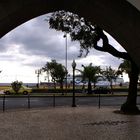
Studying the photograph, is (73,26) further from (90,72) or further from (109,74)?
(109,74)

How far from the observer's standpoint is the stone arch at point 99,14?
11.3 metres

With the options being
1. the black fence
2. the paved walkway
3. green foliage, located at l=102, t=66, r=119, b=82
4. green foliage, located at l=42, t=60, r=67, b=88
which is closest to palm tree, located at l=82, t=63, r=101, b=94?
green foliage, located at l=42, t=60, r=67, b=88

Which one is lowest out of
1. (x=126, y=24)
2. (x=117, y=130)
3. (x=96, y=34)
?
(x=117, y=130)

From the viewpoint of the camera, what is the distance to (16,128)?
18.3 metres

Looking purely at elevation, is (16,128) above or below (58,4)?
below

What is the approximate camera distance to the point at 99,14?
12500 millimetres

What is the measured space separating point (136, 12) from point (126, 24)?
557 mm

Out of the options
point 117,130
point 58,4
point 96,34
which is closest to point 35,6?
point 58,4

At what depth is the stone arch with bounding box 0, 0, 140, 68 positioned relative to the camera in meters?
11.3

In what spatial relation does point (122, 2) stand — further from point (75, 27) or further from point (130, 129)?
point (75, 27)

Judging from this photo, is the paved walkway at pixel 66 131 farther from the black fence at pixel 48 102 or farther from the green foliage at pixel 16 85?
the green foliage at pixel 16 85

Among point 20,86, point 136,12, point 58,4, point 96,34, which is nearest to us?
point 136,12

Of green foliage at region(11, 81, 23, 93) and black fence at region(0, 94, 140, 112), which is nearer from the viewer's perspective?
black fence at region(0, 94, 140, 112)

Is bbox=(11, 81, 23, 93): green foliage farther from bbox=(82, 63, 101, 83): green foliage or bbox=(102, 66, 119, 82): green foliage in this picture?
bbox=(102, 66, 119, 82): green foliage
